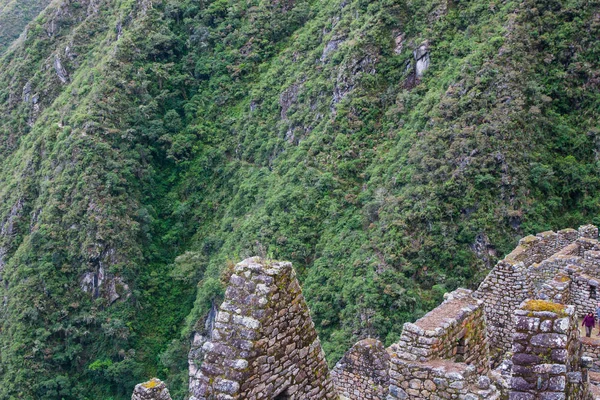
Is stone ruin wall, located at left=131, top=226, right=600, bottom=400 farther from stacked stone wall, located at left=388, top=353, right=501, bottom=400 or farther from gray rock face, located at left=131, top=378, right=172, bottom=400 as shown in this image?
gray rock face, located at left=131, top=378, right=172, bottom=400

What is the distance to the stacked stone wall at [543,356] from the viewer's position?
3994 millimetres

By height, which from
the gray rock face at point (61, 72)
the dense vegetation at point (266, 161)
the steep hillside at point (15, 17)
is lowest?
the dense vegetation at point (266, 161)

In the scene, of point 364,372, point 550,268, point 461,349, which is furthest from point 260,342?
point 550,268

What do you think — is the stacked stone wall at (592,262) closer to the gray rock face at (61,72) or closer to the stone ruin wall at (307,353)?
the stone ruin wall at (307,353)

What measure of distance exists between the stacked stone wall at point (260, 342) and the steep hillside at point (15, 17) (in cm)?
15373

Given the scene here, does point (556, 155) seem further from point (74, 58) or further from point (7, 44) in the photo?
point (7, 44)

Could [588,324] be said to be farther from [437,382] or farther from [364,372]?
[437,382]

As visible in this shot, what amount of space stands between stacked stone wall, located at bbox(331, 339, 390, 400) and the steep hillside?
15044 centimetres

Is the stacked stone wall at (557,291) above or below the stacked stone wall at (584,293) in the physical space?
above

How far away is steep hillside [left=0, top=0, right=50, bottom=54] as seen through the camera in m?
144

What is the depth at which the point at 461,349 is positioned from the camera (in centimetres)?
561

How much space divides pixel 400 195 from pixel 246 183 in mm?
30183

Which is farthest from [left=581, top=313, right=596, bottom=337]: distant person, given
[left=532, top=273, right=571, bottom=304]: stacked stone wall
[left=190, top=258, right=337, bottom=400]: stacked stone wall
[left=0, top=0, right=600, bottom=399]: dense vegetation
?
[left=0, top=0, right=600, bottom=399]: dense vegetation

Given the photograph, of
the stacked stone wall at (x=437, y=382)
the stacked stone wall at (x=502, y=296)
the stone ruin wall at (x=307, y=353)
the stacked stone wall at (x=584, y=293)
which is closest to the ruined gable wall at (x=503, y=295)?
the stacked stone wall at (x=502, y=296)
